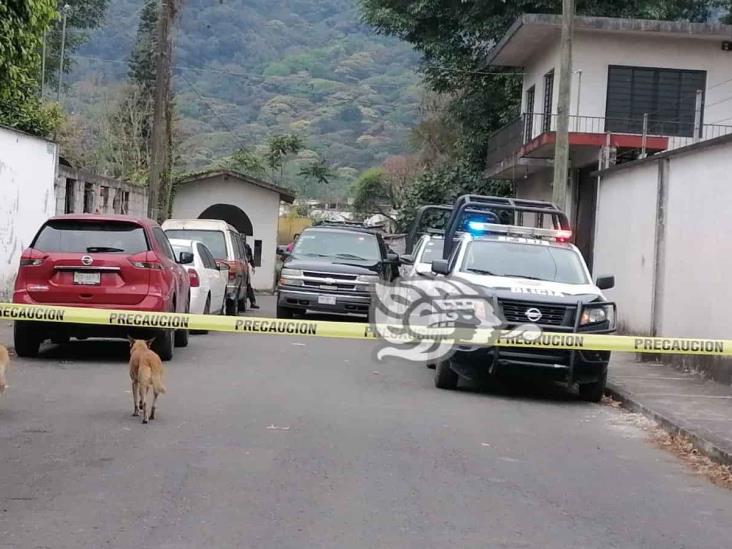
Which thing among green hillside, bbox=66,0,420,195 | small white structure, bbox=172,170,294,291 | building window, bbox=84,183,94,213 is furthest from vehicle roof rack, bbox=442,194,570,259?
green hillside, bbox=66,0,420,195

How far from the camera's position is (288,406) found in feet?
33.4

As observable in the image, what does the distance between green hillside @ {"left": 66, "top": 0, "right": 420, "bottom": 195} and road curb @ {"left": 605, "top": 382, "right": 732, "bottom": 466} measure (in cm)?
5861

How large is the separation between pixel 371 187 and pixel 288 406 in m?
57.6

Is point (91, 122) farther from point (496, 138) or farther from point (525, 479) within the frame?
point (525, 479)

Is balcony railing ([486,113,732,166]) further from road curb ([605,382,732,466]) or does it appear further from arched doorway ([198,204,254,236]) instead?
road curb ([605,382,732,466])

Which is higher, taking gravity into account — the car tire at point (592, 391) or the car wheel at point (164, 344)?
the car wheel at point (164, 344)

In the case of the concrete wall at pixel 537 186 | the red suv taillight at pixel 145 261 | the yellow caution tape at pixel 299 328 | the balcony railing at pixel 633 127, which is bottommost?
the yellow caution tape at pixel 299 328

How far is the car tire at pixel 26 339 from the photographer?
496 inches

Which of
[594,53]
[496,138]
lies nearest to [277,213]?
[496,138]

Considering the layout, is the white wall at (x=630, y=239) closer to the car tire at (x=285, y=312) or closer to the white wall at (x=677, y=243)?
the white wall at (x=677, y=243)

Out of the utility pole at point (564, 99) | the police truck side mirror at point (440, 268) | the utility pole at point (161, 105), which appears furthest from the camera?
the utility pole at point (161, 105)

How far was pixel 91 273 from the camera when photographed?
12391mm

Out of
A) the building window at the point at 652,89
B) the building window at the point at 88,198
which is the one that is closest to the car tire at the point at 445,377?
the building window at the point at 88,198

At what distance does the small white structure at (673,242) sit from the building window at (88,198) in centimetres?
1258
